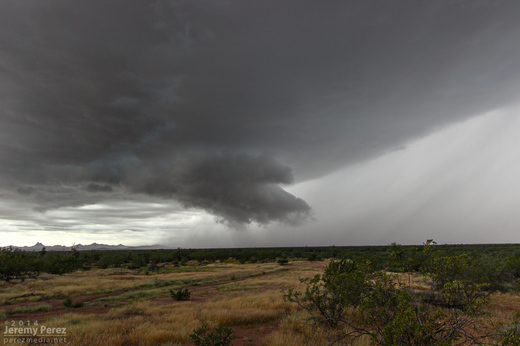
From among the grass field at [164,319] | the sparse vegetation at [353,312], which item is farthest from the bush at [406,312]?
the grass field at [164,319]

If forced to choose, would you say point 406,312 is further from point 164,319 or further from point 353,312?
point 164,319

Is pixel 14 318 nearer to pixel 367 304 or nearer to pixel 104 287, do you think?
pixel 104 287

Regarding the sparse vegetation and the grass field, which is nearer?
the sparse vegetation

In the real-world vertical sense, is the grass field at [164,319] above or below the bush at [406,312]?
below

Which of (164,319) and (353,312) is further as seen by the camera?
(353,312)

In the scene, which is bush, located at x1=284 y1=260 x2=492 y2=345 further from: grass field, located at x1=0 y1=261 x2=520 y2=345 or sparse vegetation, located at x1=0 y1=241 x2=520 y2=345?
grass field, located at x1=0 y1=261 x2=520 y2=345

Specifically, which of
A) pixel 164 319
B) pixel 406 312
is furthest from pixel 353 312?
pixel 164 319

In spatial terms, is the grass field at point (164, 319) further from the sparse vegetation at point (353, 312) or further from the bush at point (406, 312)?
the bush at point (406, 312)

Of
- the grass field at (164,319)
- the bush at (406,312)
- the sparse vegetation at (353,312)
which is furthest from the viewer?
the grass field at (164,319)

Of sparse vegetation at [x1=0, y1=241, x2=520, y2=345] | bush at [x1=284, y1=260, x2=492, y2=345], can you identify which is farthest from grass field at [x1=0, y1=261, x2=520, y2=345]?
bush at [x1=284, y1=260, x2=492, y2=345]

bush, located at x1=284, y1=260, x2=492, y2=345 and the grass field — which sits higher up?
bush, located at x1=284, y1=260, x2=492, y2=345

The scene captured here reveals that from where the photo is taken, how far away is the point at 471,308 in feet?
20.5

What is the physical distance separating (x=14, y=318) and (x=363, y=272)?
66.6 feet

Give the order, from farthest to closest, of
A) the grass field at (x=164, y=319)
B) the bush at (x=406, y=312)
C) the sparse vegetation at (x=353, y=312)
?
1. the grass field at (x=164, y=319)
2. the sparse vegetation at (x=353, y=312)
3. the bush at (x=406, y=312)
